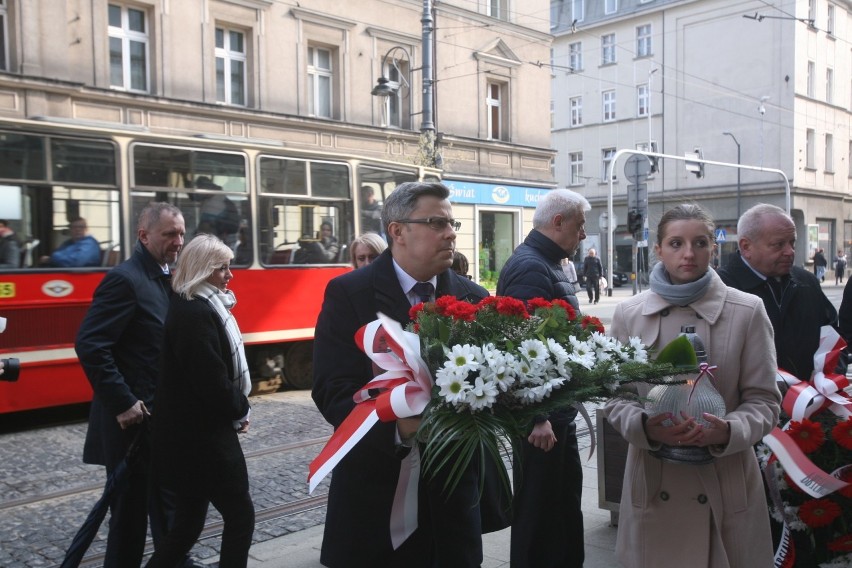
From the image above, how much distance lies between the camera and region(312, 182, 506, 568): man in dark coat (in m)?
2.61

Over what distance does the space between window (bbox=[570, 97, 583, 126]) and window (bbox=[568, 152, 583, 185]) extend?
1863mm

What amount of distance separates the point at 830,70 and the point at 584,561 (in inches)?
1798

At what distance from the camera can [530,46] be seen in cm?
2736

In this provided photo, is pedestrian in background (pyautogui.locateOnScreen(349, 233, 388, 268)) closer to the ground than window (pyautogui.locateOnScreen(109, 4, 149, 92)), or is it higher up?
closer to the ground

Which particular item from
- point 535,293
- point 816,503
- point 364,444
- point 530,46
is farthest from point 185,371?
point 530,46

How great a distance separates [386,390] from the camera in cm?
229

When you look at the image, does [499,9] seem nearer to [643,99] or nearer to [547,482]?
[643,99]

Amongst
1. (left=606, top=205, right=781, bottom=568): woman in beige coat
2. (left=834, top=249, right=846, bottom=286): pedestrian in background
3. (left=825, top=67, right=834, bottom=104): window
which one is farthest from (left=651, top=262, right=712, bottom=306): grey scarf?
(left=825, top=67, right=834, bottom=104): window

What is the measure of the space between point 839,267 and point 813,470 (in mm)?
41106

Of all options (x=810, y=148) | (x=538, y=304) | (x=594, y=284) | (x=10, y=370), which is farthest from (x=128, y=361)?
(x=810, y=148)

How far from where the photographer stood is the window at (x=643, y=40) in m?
45.8

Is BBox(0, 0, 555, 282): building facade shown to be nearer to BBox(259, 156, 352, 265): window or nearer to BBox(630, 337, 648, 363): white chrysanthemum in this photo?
BBox(259, 156, 352, 265): window

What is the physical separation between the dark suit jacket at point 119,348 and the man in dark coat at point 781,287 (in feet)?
9.58

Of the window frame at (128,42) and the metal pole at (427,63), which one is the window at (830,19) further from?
the window frame at (128,42)
